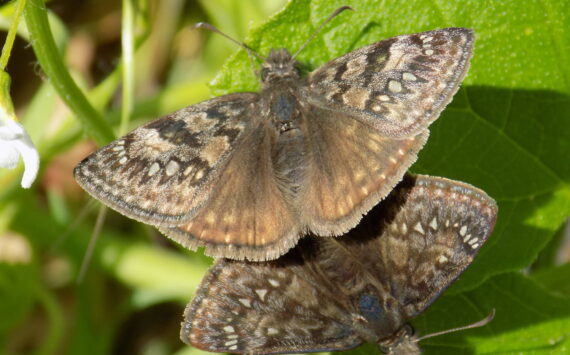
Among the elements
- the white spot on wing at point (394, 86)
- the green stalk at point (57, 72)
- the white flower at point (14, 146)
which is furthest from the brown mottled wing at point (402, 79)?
the white flower at point (14, 146)

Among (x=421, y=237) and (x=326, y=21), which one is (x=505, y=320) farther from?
(x=326, y=21)

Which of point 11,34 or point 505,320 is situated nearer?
point 11,34

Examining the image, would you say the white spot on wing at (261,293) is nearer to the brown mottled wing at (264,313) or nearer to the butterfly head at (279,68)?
the brown mottled wing at (264,313)

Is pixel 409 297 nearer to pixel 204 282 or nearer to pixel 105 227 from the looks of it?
pixel 204 282

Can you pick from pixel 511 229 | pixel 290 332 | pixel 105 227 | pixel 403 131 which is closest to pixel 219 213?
pixel 290 332

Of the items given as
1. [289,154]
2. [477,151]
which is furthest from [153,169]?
[477,151]

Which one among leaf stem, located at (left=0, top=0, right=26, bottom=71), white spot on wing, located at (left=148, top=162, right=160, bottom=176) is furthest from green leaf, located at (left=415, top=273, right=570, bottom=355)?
leaf stem, located at (left=0, top=0, right=26, bottom=71)
